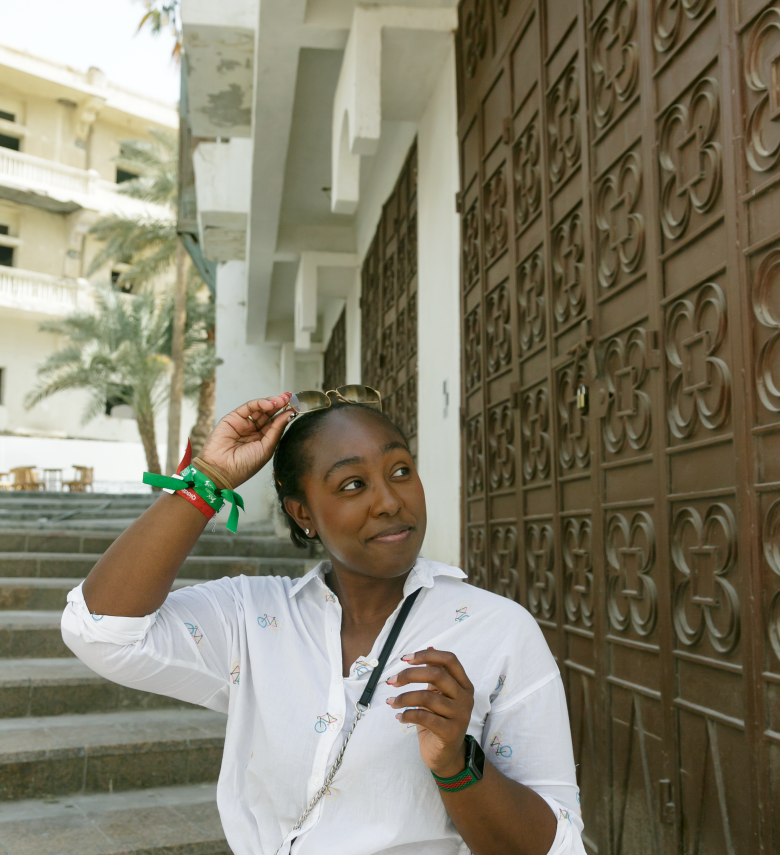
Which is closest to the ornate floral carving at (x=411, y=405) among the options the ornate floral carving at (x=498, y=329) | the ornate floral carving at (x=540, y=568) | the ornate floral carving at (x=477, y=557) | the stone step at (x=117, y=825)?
the ornate floral carving at (x=477, y=557)

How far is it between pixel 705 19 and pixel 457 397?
8.57ft

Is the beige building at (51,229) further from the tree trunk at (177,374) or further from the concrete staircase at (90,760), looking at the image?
the concrete staircase at (90,760)

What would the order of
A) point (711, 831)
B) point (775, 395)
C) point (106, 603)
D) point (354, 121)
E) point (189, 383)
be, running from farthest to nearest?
point (189, 383) → point (354, 121) → point (711, 831) → point (775, 395) → point (106, 603)

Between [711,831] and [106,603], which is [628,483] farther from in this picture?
[106,603]

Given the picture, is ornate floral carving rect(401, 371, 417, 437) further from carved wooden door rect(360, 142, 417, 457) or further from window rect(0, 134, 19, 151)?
window rect(0, 134, 19, 151)

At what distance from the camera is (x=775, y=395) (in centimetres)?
180

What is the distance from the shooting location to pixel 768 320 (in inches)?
71.8

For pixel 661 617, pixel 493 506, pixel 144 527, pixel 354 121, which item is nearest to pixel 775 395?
pixel 661 617

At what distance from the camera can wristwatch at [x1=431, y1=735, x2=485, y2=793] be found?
126cm

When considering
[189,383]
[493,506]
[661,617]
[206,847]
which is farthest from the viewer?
[189,383]

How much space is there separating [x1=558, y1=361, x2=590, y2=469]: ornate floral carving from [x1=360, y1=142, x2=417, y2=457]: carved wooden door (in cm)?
264

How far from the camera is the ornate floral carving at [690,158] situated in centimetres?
205

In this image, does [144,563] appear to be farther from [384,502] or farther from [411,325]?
[411,325]

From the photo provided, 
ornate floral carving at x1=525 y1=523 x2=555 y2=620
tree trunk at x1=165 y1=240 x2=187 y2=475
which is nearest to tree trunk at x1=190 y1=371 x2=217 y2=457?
tree trunk at x1=165 y1=240 x2=187 y2=475
